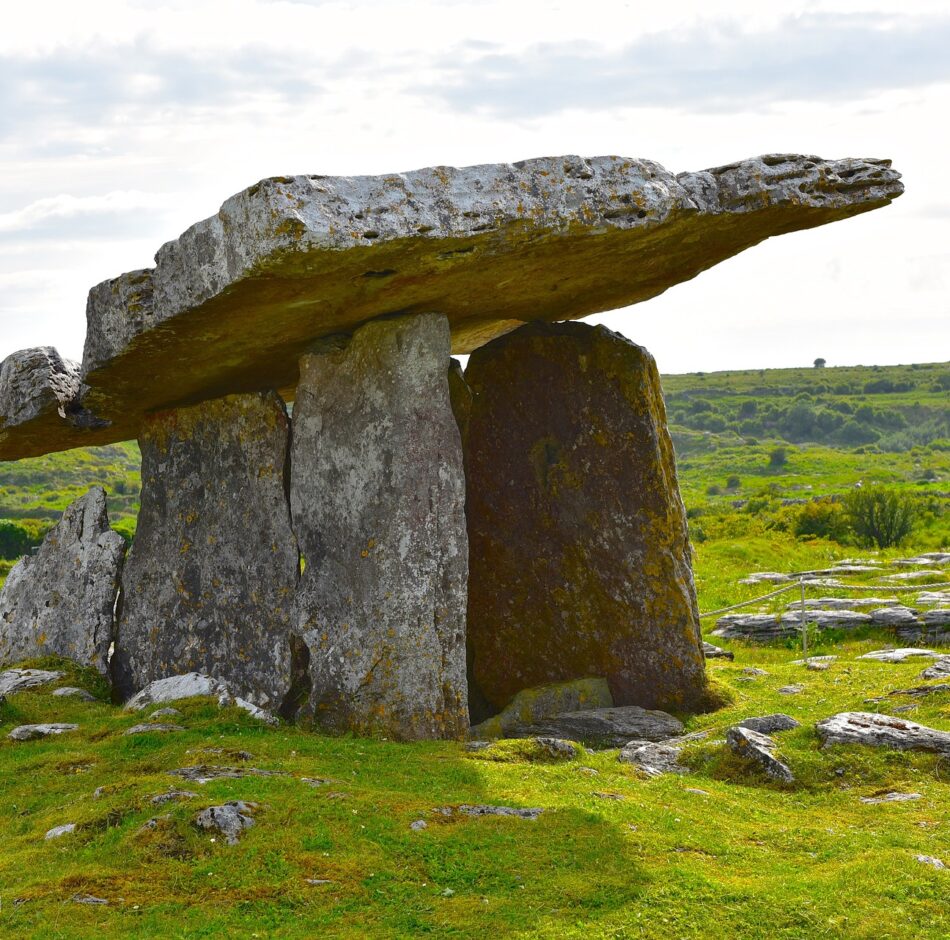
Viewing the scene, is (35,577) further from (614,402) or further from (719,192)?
(719,192)

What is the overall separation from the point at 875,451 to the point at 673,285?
8180 centimetres

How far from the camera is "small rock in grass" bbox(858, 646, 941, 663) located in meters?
15.9

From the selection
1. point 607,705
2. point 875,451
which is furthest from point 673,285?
point 875,451

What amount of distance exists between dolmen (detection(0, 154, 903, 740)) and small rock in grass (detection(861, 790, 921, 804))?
3714 mm

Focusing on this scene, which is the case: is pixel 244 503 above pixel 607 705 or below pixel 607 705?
above

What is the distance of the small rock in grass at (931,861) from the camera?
7.63 meters

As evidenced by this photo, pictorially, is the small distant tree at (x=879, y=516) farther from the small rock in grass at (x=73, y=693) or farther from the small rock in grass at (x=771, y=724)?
the small rock in grass at (x=73, y=693)

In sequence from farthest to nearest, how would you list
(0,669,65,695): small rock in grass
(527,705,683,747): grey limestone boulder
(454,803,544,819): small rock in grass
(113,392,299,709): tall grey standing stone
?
(0,669,65,695): small rock in grass, (113,392,299,709): tall grey standing stone, (527,705,683,747): grey limestone boulder, (454,803,544,819): small rock in grass

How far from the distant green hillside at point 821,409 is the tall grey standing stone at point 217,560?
84001mm

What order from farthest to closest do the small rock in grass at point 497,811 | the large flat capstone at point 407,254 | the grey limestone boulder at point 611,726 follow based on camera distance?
1. the grey limestone boulder at point 611,726
2. the large flat capstone at point 407,254
3. the small rock in grass at point 497,811

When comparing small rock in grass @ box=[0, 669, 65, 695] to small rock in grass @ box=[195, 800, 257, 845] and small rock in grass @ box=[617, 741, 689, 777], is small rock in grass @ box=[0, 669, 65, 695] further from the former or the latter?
small rock in grass @ box=[617, 741, 689, 777]

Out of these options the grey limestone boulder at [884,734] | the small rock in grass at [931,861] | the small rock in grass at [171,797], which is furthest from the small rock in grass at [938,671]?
the small rock in grass at [171,797]

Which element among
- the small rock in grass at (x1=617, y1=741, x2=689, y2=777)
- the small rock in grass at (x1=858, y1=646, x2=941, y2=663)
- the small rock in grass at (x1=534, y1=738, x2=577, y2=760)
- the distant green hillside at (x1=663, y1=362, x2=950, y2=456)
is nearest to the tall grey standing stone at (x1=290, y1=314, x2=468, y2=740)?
the small rock in grass at (x1=534, y1=738, x2=577, y2=760)

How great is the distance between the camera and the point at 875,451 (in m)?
90.8
